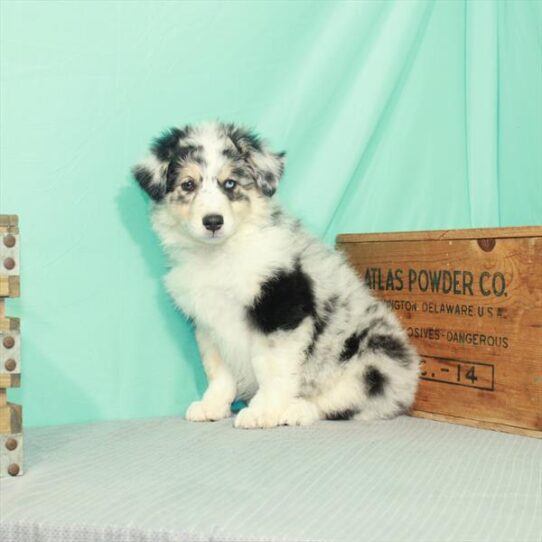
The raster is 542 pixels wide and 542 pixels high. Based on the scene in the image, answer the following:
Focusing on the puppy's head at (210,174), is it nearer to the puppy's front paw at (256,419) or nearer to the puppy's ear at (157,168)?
the puppy's ear at (157,168)

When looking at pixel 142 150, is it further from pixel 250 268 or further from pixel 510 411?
pixel 510 411

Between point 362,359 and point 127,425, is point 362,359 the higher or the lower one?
the higher one

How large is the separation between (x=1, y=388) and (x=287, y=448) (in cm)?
88

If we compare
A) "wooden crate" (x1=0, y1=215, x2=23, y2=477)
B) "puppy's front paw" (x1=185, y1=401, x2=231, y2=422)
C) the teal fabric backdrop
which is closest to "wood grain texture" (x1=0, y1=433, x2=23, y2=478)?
"wooden crate" (x1=0, y1=215, x2=23, y2=477)

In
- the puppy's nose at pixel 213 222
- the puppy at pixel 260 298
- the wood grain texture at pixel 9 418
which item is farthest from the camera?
the puppy at pixel 260 298

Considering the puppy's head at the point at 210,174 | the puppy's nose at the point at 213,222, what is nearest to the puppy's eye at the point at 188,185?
the puppy's head at the point at 210,174

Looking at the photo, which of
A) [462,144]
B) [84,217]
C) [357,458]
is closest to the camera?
[357,458]

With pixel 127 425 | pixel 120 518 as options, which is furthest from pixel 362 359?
pixel 120 518

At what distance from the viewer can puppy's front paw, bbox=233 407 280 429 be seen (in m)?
2.90

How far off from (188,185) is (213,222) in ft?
0.72

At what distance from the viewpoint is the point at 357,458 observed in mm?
2473

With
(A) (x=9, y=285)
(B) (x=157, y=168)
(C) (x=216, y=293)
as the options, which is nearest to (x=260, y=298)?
(C) (x=216, y=293)

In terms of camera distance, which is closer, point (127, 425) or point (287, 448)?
point (287, 448)

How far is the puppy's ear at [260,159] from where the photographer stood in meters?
3.03
